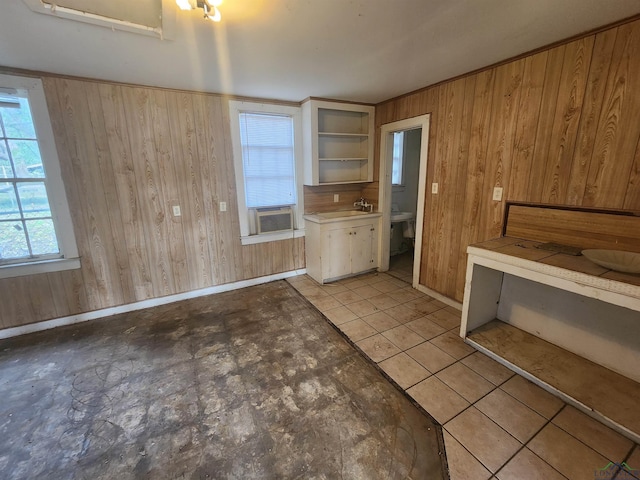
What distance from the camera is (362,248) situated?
381 cm

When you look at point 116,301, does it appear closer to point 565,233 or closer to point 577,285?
point 577,285

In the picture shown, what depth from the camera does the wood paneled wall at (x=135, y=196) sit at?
2.55m

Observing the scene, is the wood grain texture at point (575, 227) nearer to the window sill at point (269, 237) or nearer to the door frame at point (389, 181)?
the door frame at point (389, 181)

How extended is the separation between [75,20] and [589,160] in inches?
135

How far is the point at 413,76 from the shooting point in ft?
8.60

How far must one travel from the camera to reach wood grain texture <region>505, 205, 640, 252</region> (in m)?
1.76

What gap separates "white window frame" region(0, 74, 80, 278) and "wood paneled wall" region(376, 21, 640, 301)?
12.0 ft

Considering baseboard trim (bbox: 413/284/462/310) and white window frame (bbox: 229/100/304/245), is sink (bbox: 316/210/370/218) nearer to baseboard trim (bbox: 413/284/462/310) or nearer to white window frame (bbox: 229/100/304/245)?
white window frame (bbox: 229/100/304/245)

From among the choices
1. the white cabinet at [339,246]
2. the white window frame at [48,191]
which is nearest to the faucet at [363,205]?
the white cabinet at [339,246]

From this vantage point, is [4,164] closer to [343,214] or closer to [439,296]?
[343,214]

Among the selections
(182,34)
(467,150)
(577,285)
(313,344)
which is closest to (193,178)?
(182,34)

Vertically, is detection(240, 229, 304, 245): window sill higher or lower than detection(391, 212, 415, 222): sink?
lower

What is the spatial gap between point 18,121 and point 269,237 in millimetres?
2557

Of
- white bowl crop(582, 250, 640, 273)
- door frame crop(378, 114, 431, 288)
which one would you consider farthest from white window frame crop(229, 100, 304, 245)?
white bowl crop(582, 250, 640, 273)
